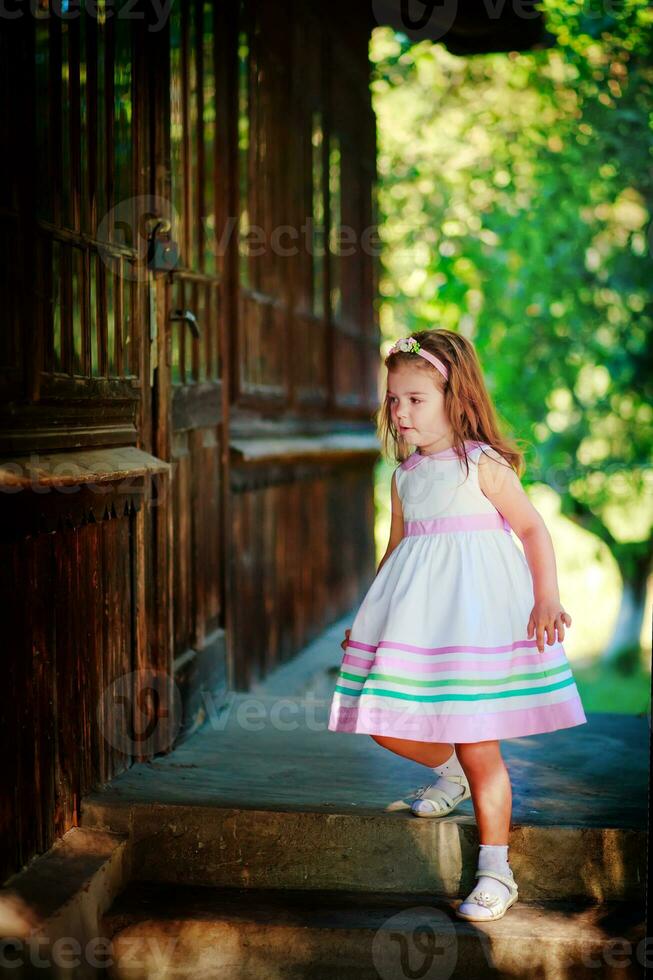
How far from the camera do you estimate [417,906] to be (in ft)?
10.2

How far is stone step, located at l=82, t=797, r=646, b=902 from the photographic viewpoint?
316cm

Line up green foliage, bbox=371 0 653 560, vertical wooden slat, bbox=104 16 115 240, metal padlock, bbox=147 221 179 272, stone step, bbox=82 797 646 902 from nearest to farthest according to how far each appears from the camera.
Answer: stone step, bbox=82 797 646 902 → vertical wooden slat, bbox=104 16 115 240 → metal padlock, bbox=147 221 179 272 → green foliage, bbox=371 0 653 560

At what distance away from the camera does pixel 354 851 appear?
325 cm

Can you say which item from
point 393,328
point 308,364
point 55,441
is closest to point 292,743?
point 55,441

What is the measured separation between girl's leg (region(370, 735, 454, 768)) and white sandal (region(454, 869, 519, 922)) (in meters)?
0.36

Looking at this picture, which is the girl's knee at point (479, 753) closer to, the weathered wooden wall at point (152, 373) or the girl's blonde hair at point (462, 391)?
the girl's blonde hair at point (462, 391)

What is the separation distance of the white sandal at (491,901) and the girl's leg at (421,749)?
36cm

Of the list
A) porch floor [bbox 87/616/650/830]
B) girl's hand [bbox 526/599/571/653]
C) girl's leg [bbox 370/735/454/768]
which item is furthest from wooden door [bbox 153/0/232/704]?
girl's hand [bbox 526/599/571/653]

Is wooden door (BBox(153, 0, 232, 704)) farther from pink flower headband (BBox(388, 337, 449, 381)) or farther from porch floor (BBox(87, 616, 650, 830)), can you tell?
pink flower headband (BBox(388, 337, 449, 381))

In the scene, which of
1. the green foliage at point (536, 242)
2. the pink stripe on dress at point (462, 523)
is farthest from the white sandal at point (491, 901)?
the green foliage at point (536, 242)

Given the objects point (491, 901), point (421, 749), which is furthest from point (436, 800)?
point (491, 901)

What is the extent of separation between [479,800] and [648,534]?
404 inches

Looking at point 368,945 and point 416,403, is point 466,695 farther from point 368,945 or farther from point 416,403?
point 416,403

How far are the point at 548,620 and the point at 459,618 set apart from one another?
0.77ft
